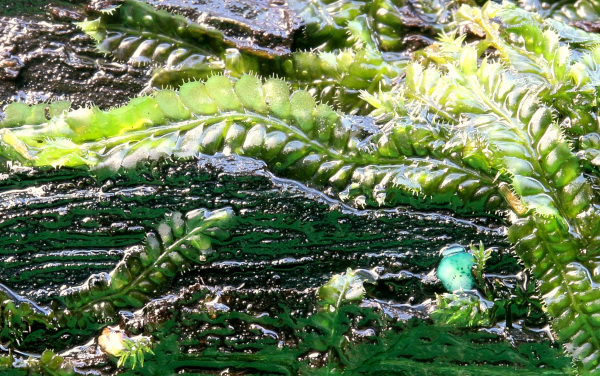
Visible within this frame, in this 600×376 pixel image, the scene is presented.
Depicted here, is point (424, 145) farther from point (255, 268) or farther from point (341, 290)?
point (255, 268)

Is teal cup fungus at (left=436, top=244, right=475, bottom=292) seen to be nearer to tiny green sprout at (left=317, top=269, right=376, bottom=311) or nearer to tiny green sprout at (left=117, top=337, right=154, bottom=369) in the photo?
tiny green sprout at (left=317, top=269, right=376, bottom=311)

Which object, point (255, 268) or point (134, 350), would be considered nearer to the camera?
point (134, 350)

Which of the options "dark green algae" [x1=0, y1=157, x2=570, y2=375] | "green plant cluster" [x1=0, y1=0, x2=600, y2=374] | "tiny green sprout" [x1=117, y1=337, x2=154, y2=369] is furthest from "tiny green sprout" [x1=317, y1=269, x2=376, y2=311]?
"tiny green sprout" [x1=117, y1=337, x2=154, y2=369]

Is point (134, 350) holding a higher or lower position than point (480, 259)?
lower

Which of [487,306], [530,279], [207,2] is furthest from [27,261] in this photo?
[530,279]

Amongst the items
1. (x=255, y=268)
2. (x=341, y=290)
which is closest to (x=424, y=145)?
(x=341, y=290)

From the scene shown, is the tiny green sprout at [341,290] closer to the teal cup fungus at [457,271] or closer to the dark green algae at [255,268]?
the dark green algae at [255,268]
